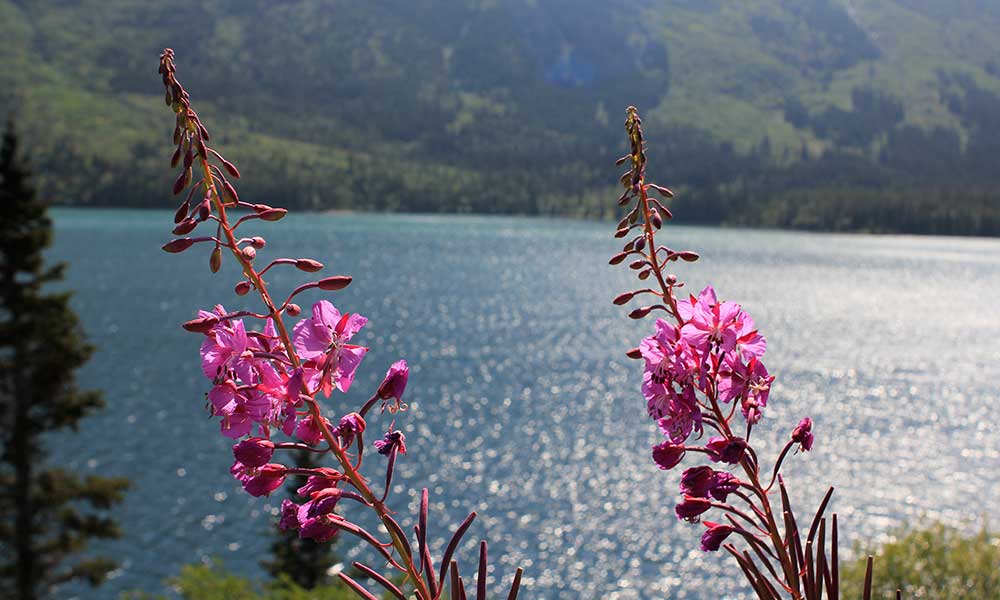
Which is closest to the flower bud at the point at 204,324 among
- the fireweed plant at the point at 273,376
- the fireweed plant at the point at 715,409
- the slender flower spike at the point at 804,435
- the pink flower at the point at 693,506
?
the fireweed plant at the point at 273,376

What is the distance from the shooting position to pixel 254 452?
2.18 metres

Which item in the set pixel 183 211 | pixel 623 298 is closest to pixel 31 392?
pixel 183 211

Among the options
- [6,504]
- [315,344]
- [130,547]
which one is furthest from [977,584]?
[130,547]

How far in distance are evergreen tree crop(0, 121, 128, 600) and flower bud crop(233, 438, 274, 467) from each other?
23.3 meters

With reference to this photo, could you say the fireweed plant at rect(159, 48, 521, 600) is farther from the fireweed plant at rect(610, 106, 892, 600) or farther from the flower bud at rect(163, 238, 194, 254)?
the fireweed plant at rect(610, 106, 892, 600)

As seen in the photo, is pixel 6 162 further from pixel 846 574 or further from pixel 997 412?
pixel 997 412

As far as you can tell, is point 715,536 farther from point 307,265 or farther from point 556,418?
point 556,418

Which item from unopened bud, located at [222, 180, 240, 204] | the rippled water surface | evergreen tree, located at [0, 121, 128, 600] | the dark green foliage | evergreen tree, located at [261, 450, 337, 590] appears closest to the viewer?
unopened bud, located at [222, 180, 240, 204]

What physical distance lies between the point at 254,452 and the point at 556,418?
160ft

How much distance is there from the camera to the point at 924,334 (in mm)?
81750

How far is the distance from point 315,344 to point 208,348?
27cm

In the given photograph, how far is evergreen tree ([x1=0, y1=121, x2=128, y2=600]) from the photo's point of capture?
2294 centimetres

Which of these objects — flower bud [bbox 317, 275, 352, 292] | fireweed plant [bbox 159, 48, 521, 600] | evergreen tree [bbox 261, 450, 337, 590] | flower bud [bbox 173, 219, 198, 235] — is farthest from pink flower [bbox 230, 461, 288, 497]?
evergreen tree [bbox 261, 450, 337, 590]

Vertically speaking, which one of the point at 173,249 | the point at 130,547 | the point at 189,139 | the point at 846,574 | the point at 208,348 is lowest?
the point at 130,547
